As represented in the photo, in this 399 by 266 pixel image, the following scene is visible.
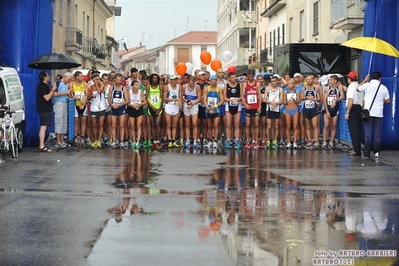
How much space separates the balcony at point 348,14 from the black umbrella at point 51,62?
16.0 meters

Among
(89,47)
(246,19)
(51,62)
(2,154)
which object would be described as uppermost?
(246,19)

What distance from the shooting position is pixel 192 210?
32.1 feet

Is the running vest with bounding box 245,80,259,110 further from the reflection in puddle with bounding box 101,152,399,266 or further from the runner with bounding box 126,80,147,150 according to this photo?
the reflection in puddle with bounding box 101,152,399,266

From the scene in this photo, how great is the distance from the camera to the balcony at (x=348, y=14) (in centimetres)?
3300

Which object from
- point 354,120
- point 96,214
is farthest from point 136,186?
point 354,120

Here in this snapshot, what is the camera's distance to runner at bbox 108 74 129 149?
65.8ft

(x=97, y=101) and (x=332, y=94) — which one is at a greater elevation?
(x=332, y=94)

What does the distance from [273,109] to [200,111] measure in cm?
182

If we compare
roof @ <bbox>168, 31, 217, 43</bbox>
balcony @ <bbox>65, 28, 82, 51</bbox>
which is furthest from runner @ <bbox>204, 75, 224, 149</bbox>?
roof @ <bbox>168, 31, 217, 43</bbox>

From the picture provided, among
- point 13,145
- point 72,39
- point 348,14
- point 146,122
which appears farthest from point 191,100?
point 72,39

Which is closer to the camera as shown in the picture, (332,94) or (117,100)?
(117,100)

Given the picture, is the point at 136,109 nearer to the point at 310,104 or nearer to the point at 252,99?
the point at 252,99

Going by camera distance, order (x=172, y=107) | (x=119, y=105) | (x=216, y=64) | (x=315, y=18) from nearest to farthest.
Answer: (x=119, y=105) → (x=172, y=107) → (x=216, y=64) → (x=315, y=18)

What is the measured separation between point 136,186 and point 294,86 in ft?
29.9
